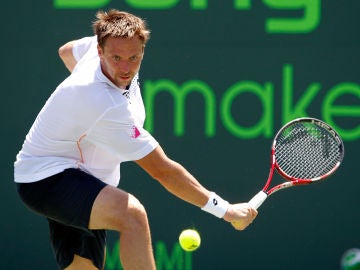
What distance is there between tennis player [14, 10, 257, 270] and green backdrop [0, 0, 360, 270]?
62.8 inches

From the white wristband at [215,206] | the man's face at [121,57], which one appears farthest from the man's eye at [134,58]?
the white wristband at [215,206]

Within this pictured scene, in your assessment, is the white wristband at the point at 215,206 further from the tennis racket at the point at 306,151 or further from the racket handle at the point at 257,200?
the tennis racket at the point at 306,151

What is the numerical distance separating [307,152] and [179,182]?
101cm

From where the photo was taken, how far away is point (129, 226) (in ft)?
13.3

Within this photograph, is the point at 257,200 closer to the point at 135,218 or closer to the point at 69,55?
the point at 135,218

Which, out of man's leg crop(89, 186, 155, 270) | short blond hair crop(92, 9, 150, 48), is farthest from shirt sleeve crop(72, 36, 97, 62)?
man's leg crop(89, 186, 155, 270)

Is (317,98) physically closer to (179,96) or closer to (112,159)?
(179,96)

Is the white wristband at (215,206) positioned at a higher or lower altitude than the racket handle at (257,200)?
higher

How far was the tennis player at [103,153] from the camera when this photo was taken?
4.11 m

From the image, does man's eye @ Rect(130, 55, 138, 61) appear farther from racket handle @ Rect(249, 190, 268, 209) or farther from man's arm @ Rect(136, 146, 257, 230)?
racket handle @ Rect(249, 190, 268, 209)

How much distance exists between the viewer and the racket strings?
4.97 meters

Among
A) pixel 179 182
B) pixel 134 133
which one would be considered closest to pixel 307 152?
pixel 179 182

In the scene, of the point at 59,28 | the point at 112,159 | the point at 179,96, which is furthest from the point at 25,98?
the point at 112,159

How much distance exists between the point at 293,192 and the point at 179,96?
93cm
